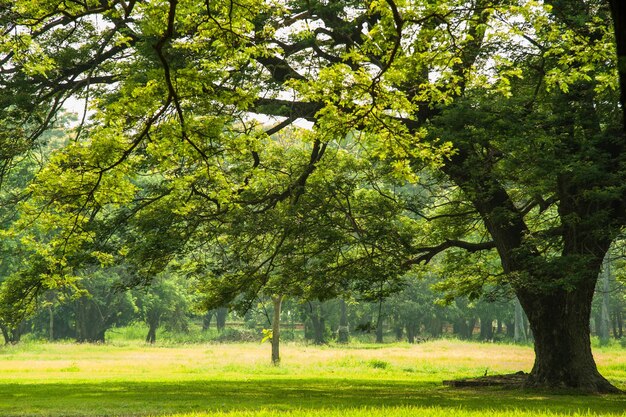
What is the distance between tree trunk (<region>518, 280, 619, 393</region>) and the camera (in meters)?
20.1

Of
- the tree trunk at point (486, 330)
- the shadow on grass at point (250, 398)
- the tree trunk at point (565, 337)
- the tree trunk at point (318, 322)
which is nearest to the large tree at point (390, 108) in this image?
the tree trunk at point (565, 337)

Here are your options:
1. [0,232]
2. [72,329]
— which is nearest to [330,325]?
[72,329]

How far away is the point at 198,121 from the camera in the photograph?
43.3ft

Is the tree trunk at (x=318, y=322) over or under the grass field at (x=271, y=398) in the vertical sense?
over

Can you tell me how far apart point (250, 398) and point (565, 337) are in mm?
8702

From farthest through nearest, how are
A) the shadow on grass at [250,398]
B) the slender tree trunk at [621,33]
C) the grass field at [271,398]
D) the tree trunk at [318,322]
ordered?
the tree trunk at [318,322] < the shadow on grass at [250,398] < the grass field at [271,398] < the slender tree trunk at [621,33]

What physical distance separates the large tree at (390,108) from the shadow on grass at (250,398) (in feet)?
9.13

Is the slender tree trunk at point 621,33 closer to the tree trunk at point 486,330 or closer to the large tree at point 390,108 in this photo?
the large tree at point 390,108

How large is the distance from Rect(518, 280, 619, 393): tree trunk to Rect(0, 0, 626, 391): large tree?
0.04 m

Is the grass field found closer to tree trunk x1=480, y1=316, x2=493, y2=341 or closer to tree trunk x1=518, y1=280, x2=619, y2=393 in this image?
tree trunk x1=518, y1=280, x2=619, y2=393

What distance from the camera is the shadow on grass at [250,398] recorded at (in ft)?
47.8

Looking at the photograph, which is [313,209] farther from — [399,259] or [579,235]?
[579,235]

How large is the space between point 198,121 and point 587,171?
28.0ft

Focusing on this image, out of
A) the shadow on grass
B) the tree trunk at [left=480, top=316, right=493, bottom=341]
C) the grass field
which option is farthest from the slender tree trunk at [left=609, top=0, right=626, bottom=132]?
the tree trunk at [left=480, top=316, right=493, bottom=341]
